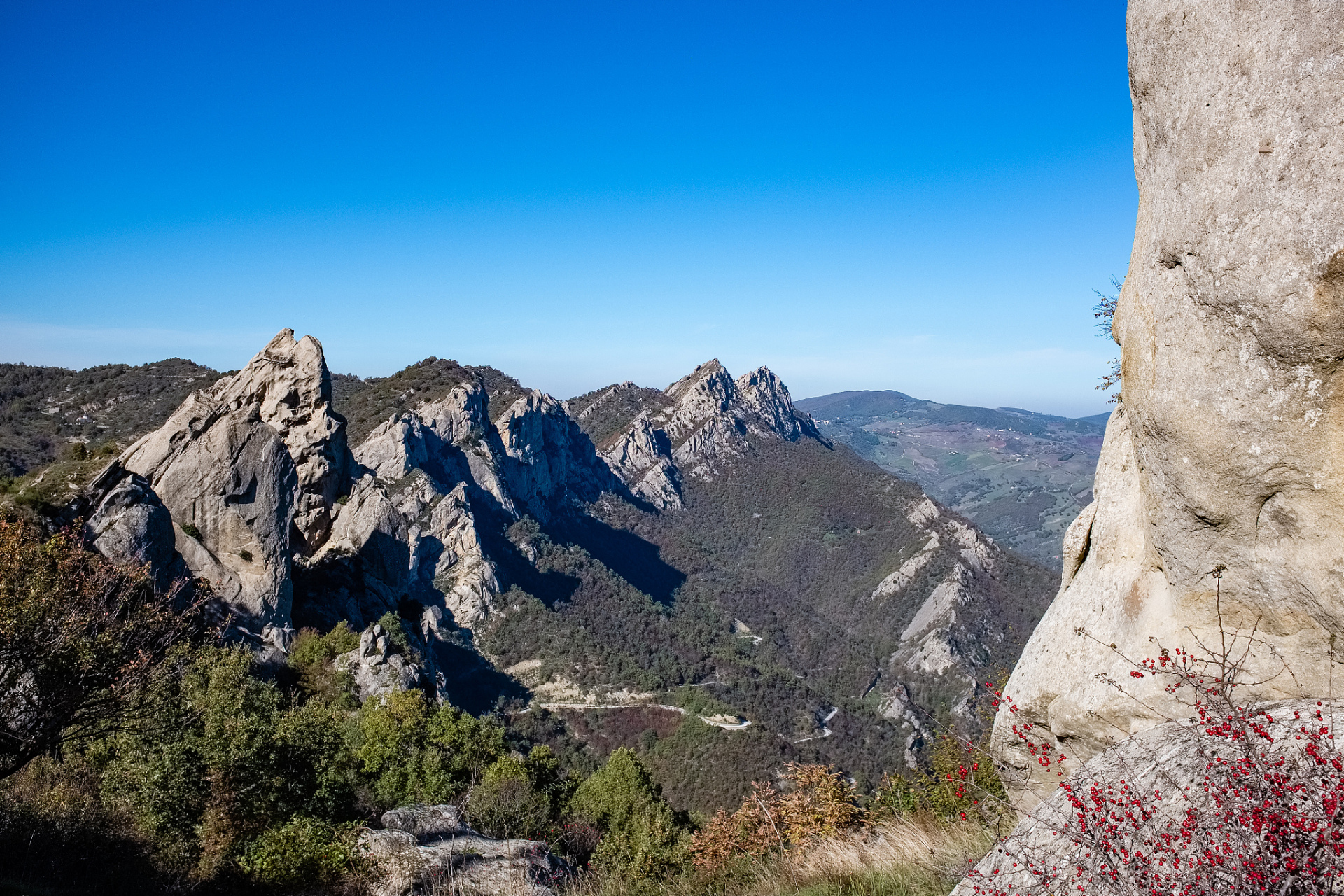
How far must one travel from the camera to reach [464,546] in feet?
309

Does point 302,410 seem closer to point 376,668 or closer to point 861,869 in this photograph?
point 376,668

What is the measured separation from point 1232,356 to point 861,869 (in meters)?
6.25

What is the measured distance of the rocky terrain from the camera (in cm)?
3684

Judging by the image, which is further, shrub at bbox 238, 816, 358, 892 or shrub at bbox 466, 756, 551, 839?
shrub at bbox 466, 756, 551, 839

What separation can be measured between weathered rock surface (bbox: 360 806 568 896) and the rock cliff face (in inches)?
333

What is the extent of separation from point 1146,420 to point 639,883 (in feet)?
29.1

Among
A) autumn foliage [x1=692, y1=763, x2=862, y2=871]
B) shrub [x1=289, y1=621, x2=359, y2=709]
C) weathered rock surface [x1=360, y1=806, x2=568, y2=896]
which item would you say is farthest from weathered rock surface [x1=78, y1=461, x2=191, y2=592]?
autumn foliage [x1=692, y1=763, x2=862, y2=871]

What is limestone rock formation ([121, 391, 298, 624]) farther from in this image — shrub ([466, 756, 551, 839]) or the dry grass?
the dry grass

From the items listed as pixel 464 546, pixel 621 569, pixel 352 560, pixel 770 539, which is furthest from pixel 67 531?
pixel 770 539

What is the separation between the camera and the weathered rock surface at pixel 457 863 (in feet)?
35.0

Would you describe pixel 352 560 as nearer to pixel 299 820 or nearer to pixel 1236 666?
pixel 299 820

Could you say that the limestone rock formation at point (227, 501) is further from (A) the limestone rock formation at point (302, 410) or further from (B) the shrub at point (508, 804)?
(B) the shrub at point (508, 804)

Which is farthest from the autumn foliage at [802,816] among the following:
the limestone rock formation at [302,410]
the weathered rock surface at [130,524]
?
the limestone rock formation at [302,410]

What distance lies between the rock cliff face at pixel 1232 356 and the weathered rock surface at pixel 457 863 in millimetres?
8449
